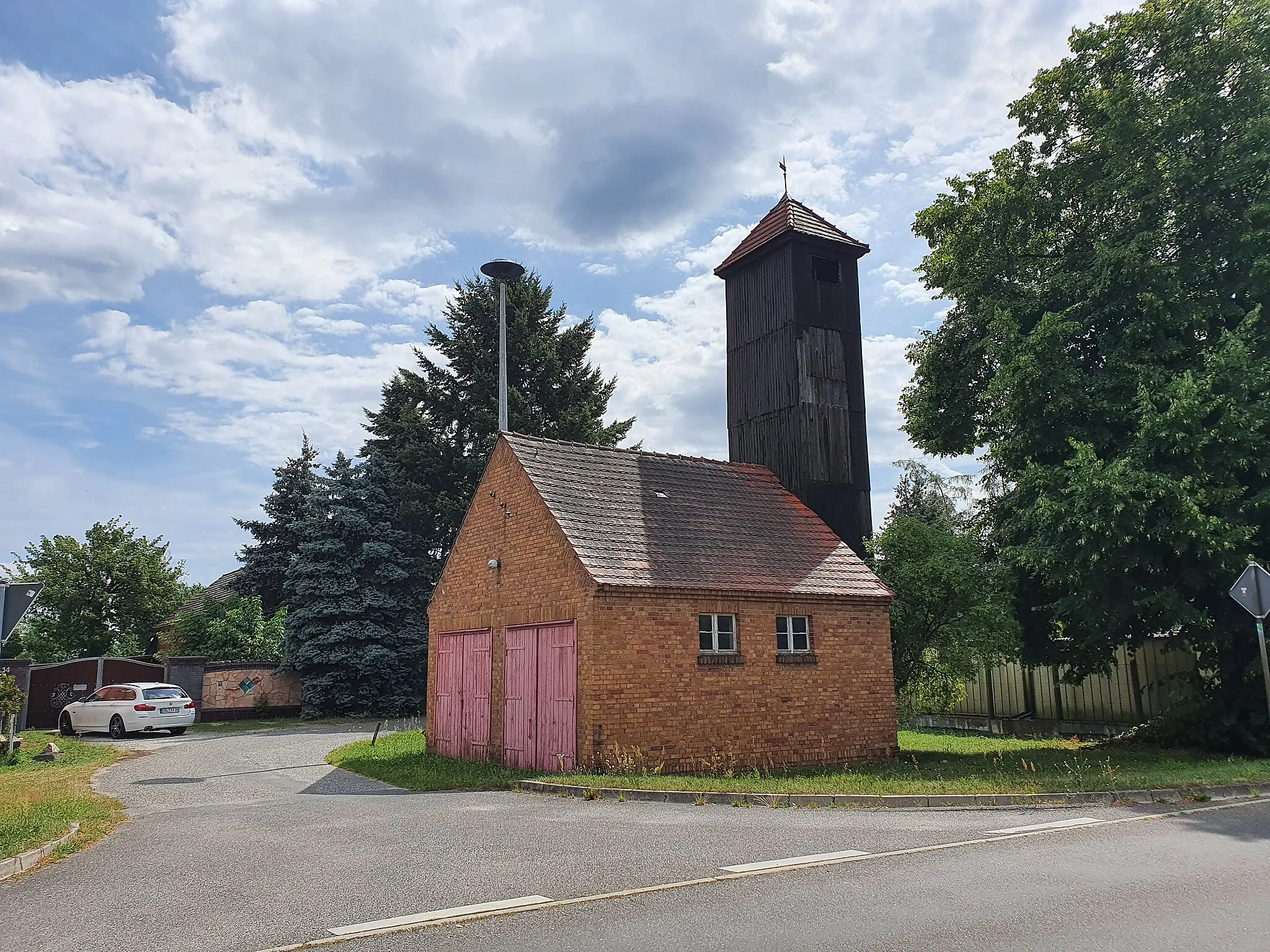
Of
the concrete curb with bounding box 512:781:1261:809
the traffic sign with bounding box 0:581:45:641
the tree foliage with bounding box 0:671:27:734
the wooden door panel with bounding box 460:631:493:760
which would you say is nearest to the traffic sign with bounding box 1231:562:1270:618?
the concrete curb with bounding box 512:781:1261:809

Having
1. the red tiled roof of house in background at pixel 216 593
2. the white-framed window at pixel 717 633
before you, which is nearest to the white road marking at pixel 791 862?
the white-framed window at pixel 717 633

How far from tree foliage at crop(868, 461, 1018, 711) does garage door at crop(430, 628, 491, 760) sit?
27.4 ft

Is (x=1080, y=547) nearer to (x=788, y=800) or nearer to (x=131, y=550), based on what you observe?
(x=788, y=800)

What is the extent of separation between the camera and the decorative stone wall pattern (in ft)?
102

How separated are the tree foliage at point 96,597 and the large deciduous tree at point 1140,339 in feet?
117

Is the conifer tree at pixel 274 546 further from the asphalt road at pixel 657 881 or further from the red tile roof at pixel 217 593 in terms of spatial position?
the asphalt road at pixel 657 881

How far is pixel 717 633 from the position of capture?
16.0 m

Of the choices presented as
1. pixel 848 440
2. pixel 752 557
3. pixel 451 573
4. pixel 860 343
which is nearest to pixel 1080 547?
pixel 752 557

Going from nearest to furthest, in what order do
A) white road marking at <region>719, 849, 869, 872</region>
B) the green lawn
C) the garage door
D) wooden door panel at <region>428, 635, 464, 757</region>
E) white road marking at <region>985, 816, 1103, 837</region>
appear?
1. white road marking at <region>719, 849, 869, 872</region>
2. white road marking at <region>985, 816, 1103, 837</region>
3. the green lawn
4. the garage door
5. wooden door panel at <region>428, 635, 464, 757</region>

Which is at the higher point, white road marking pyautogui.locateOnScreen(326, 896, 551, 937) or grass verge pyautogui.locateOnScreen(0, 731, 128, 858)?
white road marking pyautogui.locateOnScreen(326, 896, 551, 937)

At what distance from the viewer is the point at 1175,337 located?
1647cm

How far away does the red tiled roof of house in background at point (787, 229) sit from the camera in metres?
23.4

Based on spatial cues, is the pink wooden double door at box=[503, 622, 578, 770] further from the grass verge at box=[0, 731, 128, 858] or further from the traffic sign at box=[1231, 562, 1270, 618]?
the traffic sign at box=[1231, 562, 1270, 618]

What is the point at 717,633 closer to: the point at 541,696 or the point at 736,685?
the point at 736,685
